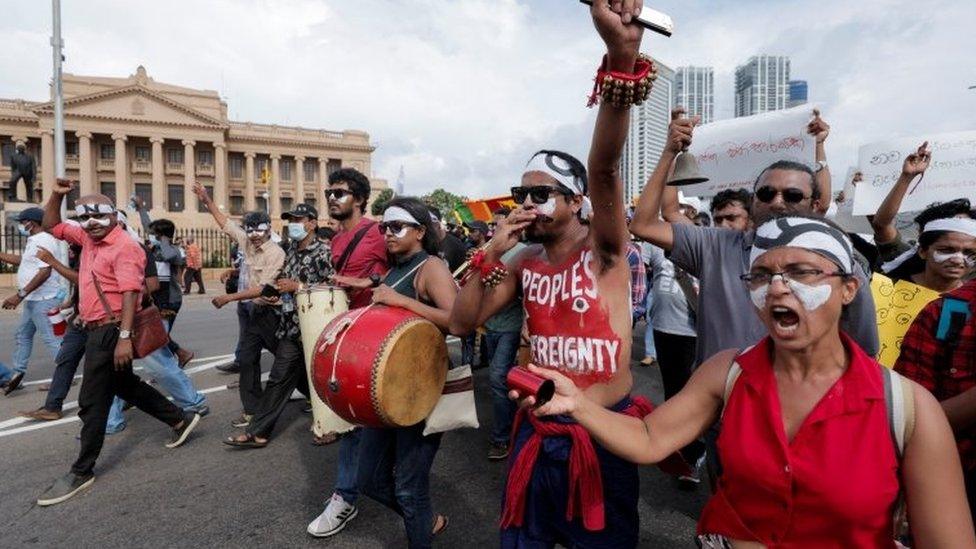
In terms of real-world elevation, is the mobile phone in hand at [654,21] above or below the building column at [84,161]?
below

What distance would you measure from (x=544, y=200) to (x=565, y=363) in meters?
0.65

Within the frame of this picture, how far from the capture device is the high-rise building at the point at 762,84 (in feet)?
41.3

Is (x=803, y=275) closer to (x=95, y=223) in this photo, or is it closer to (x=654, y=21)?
(x=654, y=21)

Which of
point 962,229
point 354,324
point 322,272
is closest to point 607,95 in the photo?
point 354,324

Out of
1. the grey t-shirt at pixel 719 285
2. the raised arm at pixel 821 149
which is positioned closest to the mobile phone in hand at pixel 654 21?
the grey t-shirt at pixel 719 285

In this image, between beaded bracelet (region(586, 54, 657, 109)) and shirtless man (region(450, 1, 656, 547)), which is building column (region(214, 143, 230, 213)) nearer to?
shirtless man (region(450, 1, 656, 547))

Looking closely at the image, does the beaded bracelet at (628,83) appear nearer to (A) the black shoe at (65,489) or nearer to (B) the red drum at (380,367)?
(B) the red drum at (380,367)

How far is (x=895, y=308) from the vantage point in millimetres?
2951

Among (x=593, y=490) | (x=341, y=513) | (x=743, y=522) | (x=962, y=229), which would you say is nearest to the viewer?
(x=743, y=522)

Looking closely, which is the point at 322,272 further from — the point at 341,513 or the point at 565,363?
the point at 565,363

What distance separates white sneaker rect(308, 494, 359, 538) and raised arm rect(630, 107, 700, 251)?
2322mm

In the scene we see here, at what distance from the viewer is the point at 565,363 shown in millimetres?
2248

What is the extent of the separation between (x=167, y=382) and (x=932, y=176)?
6425 millimetres

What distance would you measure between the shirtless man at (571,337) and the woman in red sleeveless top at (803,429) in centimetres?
48
